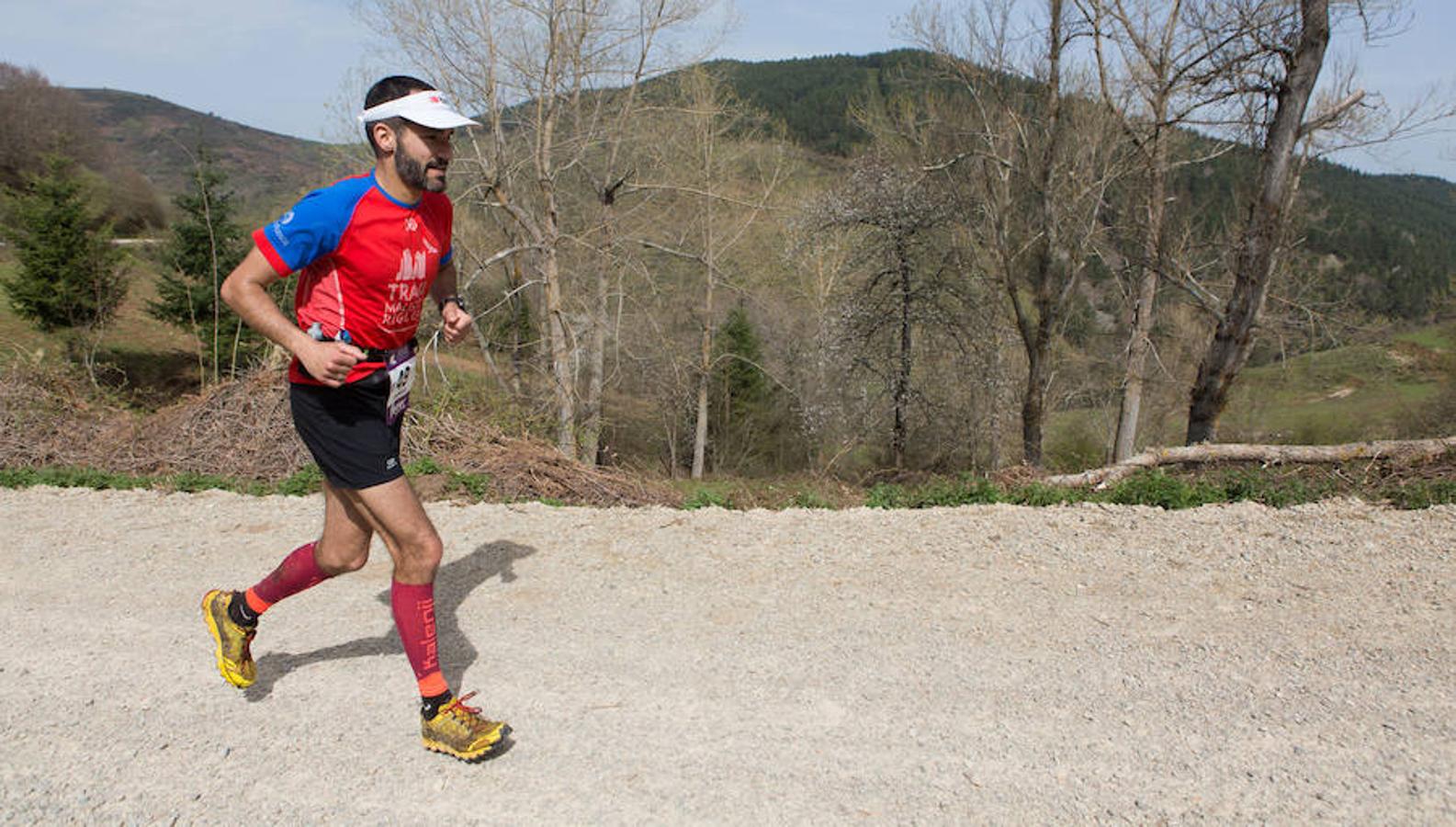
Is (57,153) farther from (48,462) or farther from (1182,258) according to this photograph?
(1182,258)

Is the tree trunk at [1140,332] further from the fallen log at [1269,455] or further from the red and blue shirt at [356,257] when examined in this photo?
the red and blue shirt at [356,257]

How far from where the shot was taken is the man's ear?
10.7 feet

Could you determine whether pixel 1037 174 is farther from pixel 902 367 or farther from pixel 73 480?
pixel 73 480

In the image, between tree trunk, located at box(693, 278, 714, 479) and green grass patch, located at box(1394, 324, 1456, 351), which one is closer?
green grass patch, located at box(1394, 324, 1456, 351)

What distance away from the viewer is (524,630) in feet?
15.5

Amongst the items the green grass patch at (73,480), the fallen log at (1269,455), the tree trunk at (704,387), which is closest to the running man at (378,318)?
the fallen log at (1269,455)

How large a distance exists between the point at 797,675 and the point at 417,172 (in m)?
2.76

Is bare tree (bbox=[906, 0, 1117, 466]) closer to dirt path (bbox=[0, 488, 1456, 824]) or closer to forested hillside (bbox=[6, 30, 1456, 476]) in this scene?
forested hillside (bbox=[6, 30, 1456, 476])

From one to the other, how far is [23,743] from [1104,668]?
15.2 feet

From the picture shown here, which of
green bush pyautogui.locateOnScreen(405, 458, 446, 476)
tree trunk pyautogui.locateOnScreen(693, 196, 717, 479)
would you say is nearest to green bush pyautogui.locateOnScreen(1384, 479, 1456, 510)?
green bush pyautogui.locateOnScreen(405, 458, 446, 476)

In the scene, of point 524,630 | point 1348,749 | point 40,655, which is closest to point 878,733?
point 1348,749

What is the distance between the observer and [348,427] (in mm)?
3449

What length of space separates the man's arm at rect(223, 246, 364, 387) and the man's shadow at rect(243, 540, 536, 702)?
1.73 metres

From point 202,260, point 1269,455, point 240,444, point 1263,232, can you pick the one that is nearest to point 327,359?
point 240,444
